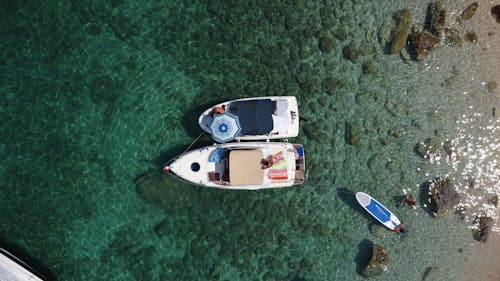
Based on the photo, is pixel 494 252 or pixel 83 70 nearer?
pixel 83 70

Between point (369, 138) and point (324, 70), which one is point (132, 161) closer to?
point (324, 70)

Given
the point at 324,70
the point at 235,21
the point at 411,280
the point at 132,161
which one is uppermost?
the point at 235,21

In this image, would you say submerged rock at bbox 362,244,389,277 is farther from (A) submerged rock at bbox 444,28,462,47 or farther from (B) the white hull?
(A) submerged rock at bbox 444,28,462,47

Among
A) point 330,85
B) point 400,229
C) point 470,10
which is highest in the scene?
point 470,10

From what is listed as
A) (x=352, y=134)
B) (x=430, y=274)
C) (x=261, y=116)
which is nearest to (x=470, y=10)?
(x=352, y=134)

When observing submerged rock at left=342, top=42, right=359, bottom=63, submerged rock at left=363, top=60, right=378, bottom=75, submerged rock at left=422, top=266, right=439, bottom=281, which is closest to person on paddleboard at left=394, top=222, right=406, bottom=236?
submerged rock at left=422, top=266, right=439, bottom=281

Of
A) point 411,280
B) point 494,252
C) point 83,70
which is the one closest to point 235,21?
point 83,70

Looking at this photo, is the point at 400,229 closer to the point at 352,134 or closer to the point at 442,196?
the point at 442,196
